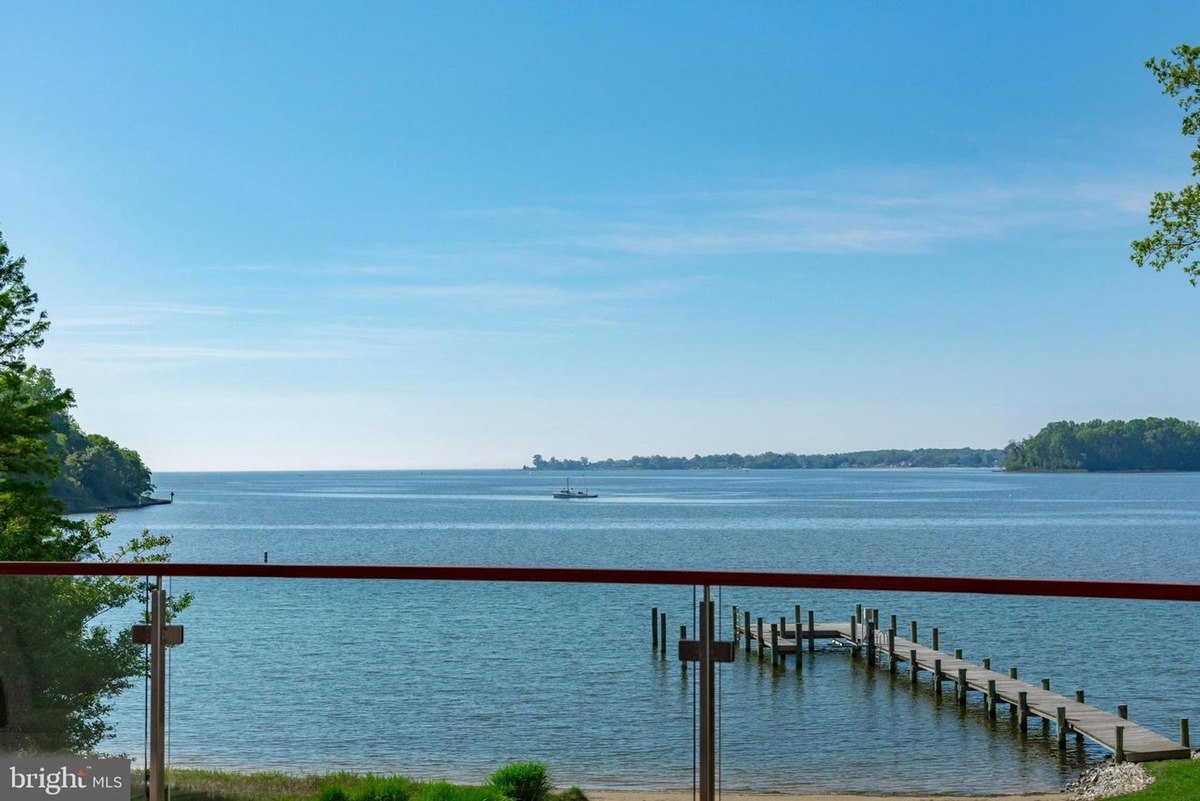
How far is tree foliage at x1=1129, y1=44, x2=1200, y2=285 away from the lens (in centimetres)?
1559

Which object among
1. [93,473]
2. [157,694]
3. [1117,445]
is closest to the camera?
[157,694]

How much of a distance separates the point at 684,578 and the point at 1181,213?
1456 centimetres

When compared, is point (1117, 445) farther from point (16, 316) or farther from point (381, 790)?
point (381, 790)

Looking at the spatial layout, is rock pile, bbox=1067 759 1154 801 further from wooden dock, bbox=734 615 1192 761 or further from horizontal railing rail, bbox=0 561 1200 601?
horizontal railing rail, bbox=0 561 1200 601

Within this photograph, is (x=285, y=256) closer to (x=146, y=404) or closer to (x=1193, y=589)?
(x=146, y=404)

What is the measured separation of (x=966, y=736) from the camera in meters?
4.18

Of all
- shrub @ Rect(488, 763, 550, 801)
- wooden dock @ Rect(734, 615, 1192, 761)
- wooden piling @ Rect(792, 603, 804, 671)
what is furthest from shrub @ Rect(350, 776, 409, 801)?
wooden piling @ Rect(792, 603, 804, 671)

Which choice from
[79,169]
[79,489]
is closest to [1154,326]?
[79,169]

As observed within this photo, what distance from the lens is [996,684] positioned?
5.30m

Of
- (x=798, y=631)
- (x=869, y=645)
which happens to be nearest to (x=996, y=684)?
(x=798, y=631)

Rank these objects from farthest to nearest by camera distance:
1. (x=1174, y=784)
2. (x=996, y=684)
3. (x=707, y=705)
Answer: (x=996, y=684) < (x=707, y=705) < (x=1174, y=784)

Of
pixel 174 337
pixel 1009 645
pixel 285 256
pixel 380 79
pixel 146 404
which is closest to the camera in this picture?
pixel 1009 645

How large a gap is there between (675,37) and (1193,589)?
2672 inches

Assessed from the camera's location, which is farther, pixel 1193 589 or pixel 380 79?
pixel 380 79
